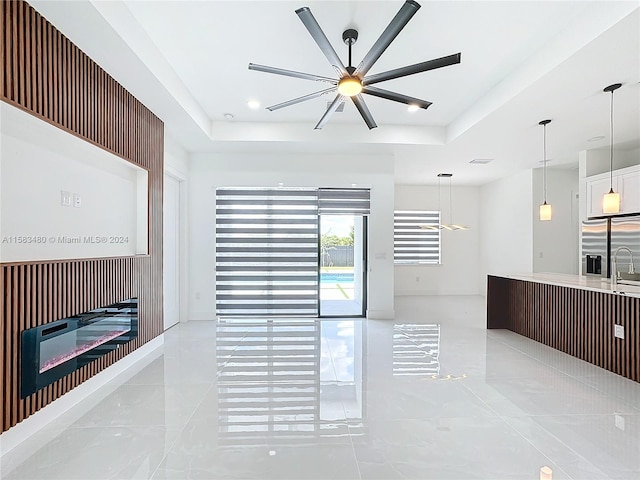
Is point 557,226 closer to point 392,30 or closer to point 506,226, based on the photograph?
point 506,226

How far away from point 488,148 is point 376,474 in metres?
5.49

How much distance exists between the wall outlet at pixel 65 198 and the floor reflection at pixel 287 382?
2086 mm

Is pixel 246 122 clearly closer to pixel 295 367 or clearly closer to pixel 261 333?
pixel 261 333

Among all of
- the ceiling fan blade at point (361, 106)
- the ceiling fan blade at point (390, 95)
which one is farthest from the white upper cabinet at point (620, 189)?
the ceiling fan blade at point (361, 106)

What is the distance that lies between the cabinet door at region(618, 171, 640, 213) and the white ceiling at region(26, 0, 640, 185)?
617mm

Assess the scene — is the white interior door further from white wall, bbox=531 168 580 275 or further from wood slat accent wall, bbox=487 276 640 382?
white wall, bbox=531 168 580 275

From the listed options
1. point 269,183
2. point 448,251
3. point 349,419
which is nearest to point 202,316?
point 269,183

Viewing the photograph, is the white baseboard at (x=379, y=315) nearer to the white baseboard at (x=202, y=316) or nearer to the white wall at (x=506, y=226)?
the white wall at (x=506, y=226)

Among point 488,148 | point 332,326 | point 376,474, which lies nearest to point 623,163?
point 488,148

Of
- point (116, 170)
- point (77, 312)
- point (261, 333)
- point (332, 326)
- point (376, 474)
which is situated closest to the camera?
point (376, 474)

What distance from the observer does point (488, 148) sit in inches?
233

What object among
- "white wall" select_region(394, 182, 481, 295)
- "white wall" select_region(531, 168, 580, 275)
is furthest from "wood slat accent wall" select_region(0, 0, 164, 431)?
"white wall" select_region(531, 168, 580, 275)

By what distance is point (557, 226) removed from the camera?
24.9 feet

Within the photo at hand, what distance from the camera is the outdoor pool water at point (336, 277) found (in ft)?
21.4
